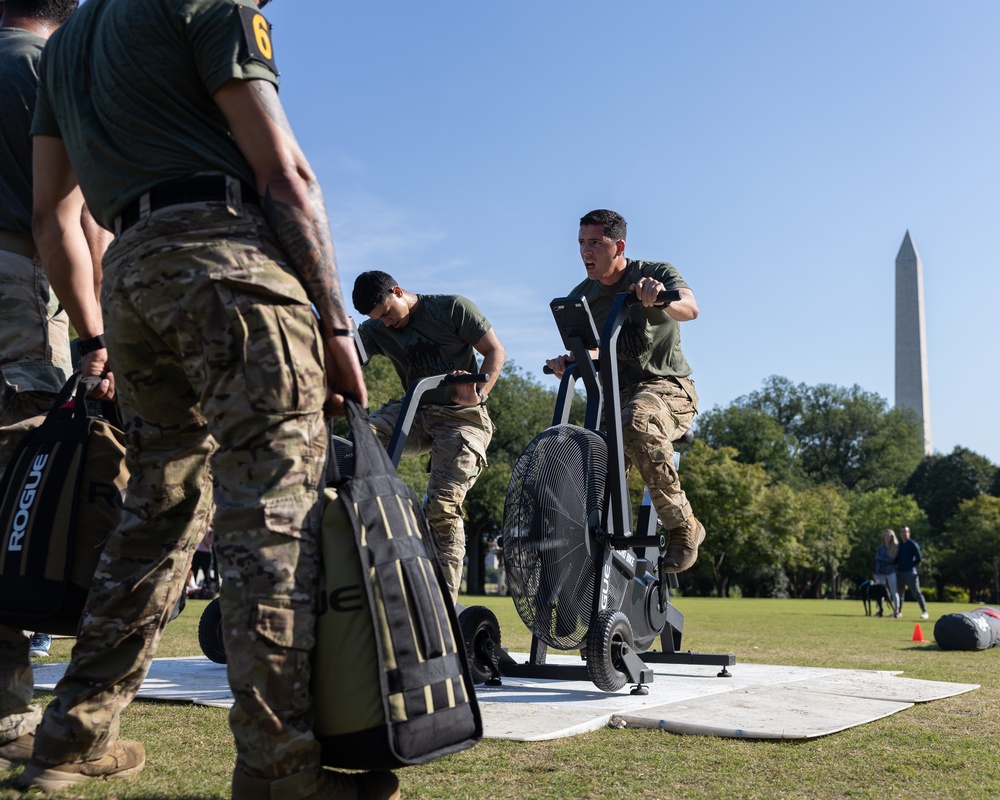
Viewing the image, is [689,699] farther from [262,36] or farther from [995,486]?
[995,486]

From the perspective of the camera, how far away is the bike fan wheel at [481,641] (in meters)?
5.58

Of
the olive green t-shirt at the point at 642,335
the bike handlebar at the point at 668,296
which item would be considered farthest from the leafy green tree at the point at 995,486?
the bike handlebar at the point at 668,296

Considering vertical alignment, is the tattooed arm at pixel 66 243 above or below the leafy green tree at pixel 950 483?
below

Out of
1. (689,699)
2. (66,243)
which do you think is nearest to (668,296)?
(689,699)

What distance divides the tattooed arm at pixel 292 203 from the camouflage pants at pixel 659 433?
3.61 m

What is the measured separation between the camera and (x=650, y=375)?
657 cm

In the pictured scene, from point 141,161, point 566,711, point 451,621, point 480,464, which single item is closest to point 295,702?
point 451,621

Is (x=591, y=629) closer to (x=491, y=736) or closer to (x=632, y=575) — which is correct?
(x=632, y=575)

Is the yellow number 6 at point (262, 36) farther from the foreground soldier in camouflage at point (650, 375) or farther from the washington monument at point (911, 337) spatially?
the washington monument at point (911, 337)

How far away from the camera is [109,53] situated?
9.32 feet

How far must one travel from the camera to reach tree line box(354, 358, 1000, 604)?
61.1 meters

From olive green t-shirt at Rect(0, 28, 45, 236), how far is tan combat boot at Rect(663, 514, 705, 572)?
4.12 metres

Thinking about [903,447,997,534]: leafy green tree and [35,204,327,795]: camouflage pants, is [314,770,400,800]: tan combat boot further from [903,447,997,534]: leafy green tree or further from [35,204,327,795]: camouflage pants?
[903,447,997,534]: leafy green tree

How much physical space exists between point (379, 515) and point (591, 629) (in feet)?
9.16
